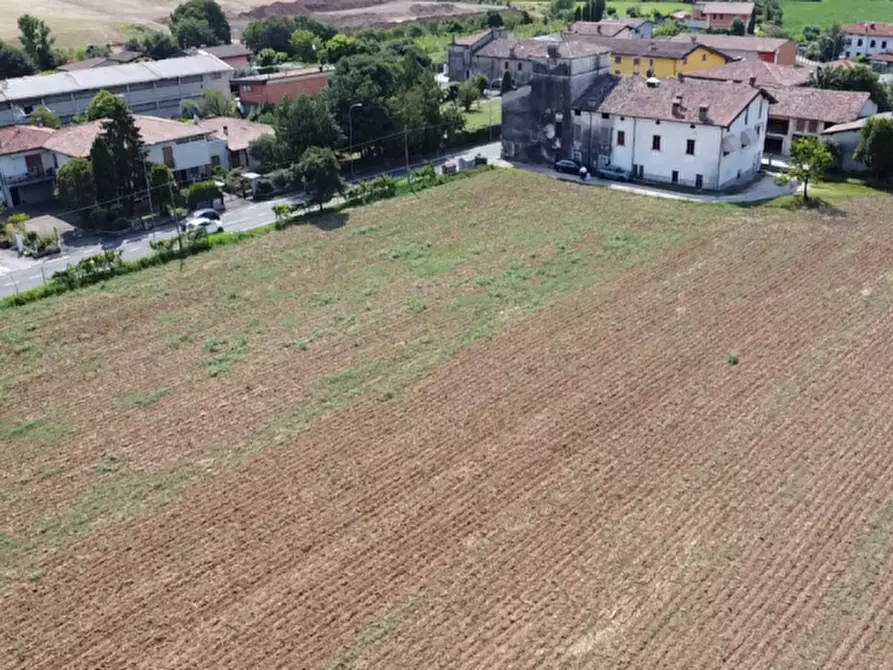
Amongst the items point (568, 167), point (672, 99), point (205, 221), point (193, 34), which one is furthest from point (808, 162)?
point (193, 34)

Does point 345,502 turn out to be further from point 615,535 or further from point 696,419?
point 696,419

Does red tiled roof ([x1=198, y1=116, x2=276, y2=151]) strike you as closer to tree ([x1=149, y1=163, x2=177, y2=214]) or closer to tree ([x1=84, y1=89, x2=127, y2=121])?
tree ([x1=84, y1=89, x2=127, y2=121])

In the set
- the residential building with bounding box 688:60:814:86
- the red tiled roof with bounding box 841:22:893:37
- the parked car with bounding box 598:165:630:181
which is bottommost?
the parked car with bounding box 598:165:630:181

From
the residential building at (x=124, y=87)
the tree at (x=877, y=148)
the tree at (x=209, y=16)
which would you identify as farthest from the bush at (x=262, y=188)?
the tree at (x=209, y=16)

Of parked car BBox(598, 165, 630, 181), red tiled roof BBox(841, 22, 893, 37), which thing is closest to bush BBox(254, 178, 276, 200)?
parked car BBox(598, 165, 630, 181)

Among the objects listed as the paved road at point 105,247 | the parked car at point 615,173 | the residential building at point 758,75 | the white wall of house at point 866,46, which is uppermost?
the residential building at point 758,75

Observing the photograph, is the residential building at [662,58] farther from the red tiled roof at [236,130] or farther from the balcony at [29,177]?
the balcony at [29,177]
